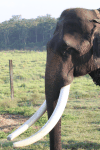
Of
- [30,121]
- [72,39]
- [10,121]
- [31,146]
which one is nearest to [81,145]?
[31,146]

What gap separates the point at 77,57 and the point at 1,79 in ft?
40.0

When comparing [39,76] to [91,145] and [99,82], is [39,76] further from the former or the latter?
[99,82]

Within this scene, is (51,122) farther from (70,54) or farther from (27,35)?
(27,35)

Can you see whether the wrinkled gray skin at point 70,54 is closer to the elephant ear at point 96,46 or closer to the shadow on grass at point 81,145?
the elephant ear at point 96,46

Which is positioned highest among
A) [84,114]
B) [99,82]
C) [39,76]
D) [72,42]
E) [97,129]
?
[72,42]

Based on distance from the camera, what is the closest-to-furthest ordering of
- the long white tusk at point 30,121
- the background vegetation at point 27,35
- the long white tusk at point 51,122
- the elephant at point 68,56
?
the long white tusk at point 51,122, the long white tusk at point 30,121, the elephant at point 68,56, the background vegetation at point 27,35

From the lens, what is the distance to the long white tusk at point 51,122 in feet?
6.07

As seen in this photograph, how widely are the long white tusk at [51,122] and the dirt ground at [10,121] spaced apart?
355 cm

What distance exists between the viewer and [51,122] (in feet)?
6.55

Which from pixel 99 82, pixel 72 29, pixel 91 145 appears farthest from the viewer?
pixel 91 145

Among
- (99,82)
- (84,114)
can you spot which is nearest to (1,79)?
(84,114)

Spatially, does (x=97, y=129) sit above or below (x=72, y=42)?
below

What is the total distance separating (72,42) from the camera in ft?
7.39

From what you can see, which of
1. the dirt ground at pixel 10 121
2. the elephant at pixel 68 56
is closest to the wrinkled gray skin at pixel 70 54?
the elephant at pixel 68 56
